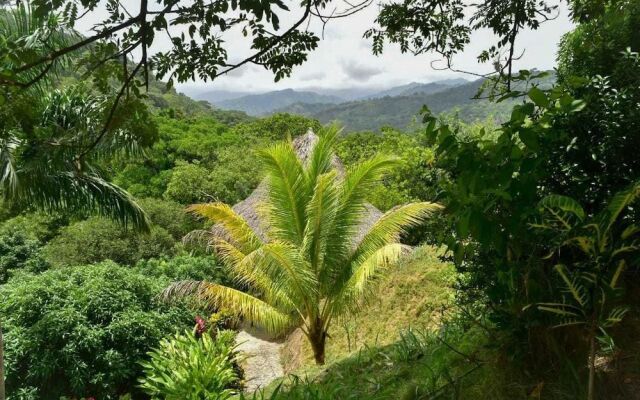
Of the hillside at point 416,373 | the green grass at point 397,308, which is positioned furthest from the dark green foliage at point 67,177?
the green grass at point 397,308

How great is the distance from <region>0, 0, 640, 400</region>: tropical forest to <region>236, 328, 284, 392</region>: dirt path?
0.06 metres

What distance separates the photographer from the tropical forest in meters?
1.89

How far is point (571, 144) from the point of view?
2072 mm

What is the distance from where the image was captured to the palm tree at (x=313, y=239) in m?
6.74

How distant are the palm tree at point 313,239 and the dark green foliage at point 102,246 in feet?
22.1

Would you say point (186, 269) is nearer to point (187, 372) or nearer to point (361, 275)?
point (187, 372)

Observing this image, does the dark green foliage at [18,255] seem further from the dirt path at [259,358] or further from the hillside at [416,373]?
the hillside at [416,373]

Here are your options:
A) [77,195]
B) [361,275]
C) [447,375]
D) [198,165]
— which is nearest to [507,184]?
[447,375]

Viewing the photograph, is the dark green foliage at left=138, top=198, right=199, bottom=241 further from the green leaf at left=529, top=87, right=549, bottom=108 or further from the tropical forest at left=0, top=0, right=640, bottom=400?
the green leaf at left=529, top=87, right=549, bottom=108

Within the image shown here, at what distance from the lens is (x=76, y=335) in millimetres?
7418

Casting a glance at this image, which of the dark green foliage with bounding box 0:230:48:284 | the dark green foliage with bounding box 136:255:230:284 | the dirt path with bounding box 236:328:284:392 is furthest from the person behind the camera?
the dark green foliage with bounding box 0:230:48:284

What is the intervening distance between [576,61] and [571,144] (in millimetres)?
1274

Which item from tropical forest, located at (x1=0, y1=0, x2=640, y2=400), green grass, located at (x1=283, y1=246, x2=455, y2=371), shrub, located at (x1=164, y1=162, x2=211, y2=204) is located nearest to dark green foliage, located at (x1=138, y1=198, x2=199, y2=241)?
tropical forest, located at (x1=0, y1=0, x2=640, y2=400)

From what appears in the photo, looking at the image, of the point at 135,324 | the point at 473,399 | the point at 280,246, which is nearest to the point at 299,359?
the point at 135,324
